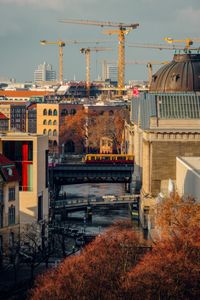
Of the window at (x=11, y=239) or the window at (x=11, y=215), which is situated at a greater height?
the window at (x=11, y=215)

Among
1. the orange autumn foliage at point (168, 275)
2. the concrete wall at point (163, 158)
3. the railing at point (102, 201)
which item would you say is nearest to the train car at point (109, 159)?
the railing at point (102, 201)

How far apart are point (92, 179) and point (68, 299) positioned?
75862 millimetres

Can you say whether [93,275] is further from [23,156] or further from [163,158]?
[163,158]

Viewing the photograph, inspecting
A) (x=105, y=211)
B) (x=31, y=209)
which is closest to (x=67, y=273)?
(x=31, y=209)

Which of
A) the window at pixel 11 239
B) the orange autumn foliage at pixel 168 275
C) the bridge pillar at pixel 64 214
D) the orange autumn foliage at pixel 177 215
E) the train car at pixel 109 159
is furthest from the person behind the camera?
the train car at pixel 109 159

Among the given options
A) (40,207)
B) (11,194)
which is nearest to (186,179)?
(40,207)

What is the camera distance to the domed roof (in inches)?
5221

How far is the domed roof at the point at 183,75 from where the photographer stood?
13262 cm

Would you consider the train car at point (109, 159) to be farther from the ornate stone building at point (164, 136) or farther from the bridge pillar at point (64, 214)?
the bridge pillar at point (64, 214)

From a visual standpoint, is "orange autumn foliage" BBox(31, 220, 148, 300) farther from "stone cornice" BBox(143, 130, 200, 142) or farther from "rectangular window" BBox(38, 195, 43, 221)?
"stone cornice" BBox(143, 130, 200, 142)

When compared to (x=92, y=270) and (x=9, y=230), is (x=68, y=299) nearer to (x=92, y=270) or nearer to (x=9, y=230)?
(x=92, y=270)

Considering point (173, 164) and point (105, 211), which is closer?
point (173, 164)

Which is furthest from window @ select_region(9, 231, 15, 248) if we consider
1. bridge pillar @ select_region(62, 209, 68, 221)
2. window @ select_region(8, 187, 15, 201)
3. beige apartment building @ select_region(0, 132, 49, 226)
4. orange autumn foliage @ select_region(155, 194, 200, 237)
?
bridge pillar @ select_region(62, 209, 68, 221)

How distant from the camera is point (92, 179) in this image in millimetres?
142625
